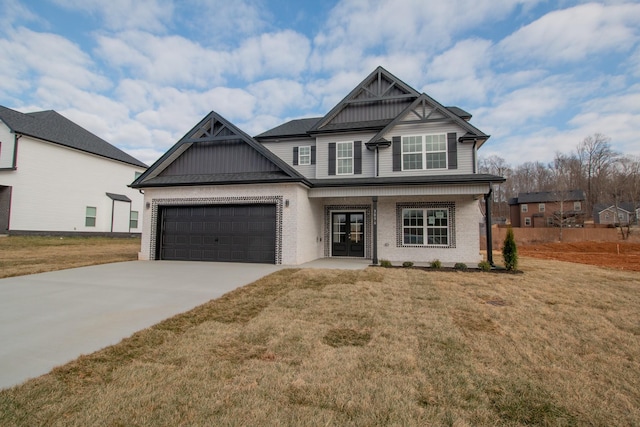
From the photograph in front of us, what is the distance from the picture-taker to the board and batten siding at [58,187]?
60.9 feet

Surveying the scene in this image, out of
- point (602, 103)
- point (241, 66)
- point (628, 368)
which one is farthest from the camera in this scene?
point (602, 103)

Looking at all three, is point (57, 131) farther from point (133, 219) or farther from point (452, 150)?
point (452, 150)

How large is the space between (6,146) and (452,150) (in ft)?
85.7

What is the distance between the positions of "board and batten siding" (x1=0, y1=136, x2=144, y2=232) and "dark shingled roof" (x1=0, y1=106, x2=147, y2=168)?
1.48 feet

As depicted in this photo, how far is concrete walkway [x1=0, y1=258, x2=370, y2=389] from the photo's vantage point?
3609mm

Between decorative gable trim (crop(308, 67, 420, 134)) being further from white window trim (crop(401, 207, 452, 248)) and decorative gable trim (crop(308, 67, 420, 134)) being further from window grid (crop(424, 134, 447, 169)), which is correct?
white window trim (crop(401, 207, 452, 248))

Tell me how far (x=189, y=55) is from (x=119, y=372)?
13994mm

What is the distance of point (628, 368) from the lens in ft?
11.0

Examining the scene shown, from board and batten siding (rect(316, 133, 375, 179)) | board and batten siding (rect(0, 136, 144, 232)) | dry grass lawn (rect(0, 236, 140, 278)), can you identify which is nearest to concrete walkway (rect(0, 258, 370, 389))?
dry grass lawn (rect(0, 236, 140, 278))

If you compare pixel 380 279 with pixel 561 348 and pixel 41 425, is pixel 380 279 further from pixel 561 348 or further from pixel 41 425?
pixel 41 425

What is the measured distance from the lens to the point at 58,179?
20.3 meters

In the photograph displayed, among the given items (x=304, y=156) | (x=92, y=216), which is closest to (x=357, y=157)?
(x=304, y=156)

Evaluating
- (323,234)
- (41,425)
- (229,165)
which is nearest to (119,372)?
(41,425)

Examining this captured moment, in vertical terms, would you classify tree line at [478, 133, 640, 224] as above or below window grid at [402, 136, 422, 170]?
above
